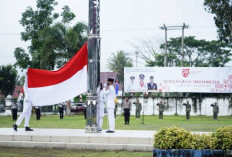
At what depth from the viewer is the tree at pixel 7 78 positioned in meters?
60.8

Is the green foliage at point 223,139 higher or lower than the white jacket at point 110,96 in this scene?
lower

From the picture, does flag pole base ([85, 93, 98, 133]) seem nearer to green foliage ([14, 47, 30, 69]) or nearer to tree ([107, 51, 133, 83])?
green foliage ([14, 47, 30, 69])

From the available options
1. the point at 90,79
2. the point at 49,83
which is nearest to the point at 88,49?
the point at 90,79

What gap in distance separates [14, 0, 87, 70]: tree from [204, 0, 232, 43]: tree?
14467 millimetres

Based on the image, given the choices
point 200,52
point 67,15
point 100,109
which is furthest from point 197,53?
point 100,109

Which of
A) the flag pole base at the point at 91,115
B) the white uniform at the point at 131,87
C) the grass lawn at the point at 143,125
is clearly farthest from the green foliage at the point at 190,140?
the white uniform at the point at 131,87

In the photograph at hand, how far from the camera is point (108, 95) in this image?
1384 centimetres

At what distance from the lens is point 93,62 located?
12672mm

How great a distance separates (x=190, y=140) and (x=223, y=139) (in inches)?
25.8

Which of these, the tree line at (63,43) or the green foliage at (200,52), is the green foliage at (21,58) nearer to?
the tree line at (63,43)

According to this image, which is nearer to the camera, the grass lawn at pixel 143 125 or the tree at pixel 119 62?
the grass lawn at pixel 143 125

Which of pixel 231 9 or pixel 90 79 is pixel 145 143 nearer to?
pixel 90 79

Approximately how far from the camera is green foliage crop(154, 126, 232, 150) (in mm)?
7578

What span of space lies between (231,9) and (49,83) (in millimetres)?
21690
